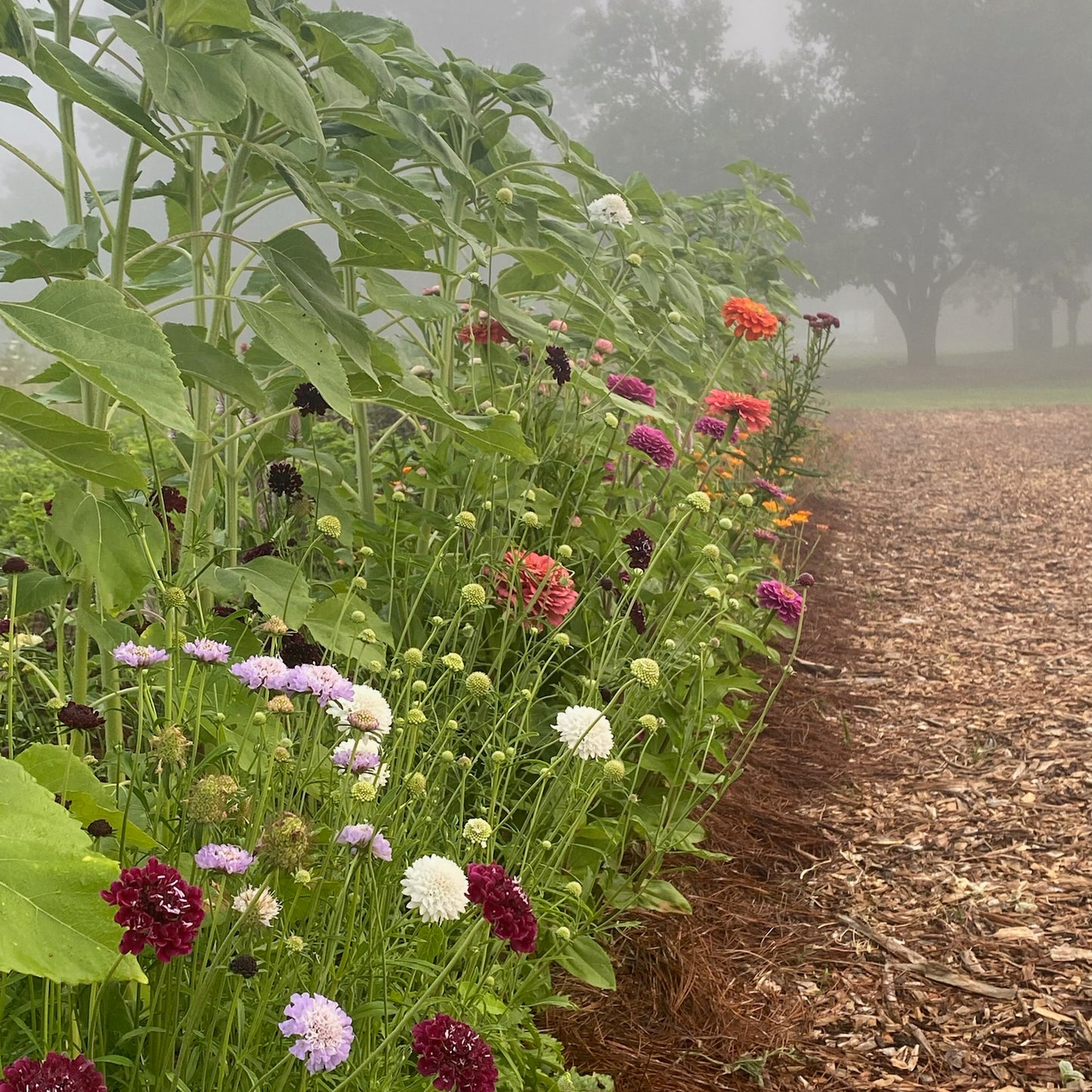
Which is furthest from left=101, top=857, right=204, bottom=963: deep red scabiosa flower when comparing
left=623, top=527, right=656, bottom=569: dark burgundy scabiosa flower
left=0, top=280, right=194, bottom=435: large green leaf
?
left=623, top=527, right=656, bottom=569: dark burgundy scabiosa flower

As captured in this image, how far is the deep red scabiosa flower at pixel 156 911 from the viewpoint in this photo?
33.7 inches

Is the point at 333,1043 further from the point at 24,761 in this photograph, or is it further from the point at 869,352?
the point at 869,352

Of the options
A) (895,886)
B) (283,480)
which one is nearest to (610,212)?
(283,480)

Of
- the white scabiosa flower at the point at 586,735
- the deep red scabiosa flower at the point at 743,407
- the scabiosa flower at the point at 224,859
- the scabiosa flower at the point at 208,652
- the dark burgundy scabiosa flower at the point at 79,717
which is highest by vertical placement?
the deep red scabiosa flower at the point at 743,407

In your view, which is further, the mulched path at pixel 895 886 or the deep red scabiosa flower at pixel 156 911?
the mulched path at pixel 895 886

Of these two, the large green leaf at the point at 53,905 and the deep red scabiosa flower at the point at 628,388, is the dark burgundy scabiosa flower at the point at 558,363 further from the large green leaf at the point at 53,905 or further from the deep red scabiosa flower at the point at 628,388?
the large green leaf at the point at 53,905

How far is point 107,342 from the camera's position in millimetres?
898

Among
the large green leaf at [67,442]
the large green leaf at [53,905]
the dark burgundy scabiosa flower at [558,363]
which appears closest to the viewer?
the large green leaf at [53,905]

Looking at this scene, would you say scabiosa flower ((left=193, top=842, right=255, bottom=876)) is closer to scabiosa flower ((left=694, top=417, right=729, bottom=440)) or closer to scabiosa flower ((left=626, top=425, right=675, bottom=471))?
scabiosa flower ((left=626, top=425, right=675, bottom=471))

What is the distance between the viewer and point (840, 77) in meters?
26.4

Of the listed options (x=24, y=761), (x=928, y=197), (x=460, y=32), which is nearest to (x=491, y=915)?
(x=24, y=761)

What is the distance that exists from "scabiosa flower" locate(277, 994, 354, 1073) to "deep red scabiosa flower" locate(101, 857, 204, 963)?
0.16 metres

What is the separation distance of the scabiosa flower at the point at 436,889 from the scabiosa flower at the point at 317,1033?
167mm

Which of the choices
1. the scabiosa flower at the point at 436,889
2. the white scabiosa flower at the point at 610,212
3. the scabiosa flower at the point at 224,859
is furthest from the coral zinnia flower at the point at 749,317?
the scabiosa flower at the point at 224,859
